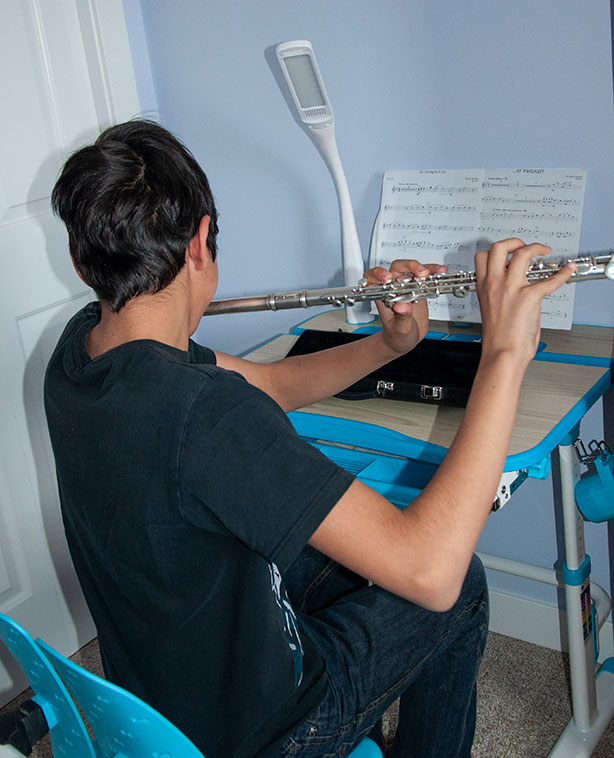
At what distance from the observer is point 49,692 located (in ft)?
2.64

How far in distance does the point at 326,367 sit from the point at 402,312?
0.60 ft

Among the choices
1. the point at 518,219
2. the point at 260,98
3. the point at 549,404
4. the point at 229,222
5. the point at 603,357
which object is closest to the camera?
the point at 549,404

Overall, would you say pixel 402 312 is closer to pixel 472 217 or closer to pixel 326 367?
pixel 326 367

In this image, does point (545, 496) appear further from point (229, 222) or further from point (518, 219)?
point (229, 222)

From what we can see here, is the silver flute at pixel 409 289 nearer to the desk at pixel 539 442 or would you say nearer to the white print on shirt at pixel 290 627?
the desk at pixel 539 442

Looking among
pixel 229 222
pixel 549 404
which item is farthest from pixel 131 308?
pixel 229 222

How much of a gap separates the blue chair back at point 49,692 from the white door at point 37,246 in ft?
3.36

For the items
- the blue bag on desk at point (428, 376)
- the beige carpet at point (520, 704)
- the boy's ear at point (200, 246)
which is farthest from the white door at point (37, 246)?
the boy's ear at point (200, 246)

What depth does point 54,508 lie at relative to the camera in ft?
6.26

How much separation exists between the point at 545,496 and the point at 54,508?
3.77 ft

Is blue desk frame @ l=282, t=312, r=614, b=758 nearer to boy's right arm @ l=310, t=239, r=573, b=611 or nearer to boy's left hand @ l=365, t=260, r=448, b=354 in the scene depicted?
boy's left hand @ l=365, t=260, r=448, b=354

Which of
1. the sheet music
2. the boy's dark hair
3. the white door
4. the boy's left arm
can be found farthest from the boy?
the white door

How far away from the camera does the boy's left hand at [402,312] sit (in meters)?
1.18

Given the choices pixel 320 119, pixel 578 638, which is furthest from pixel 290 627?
pixel 320 119
